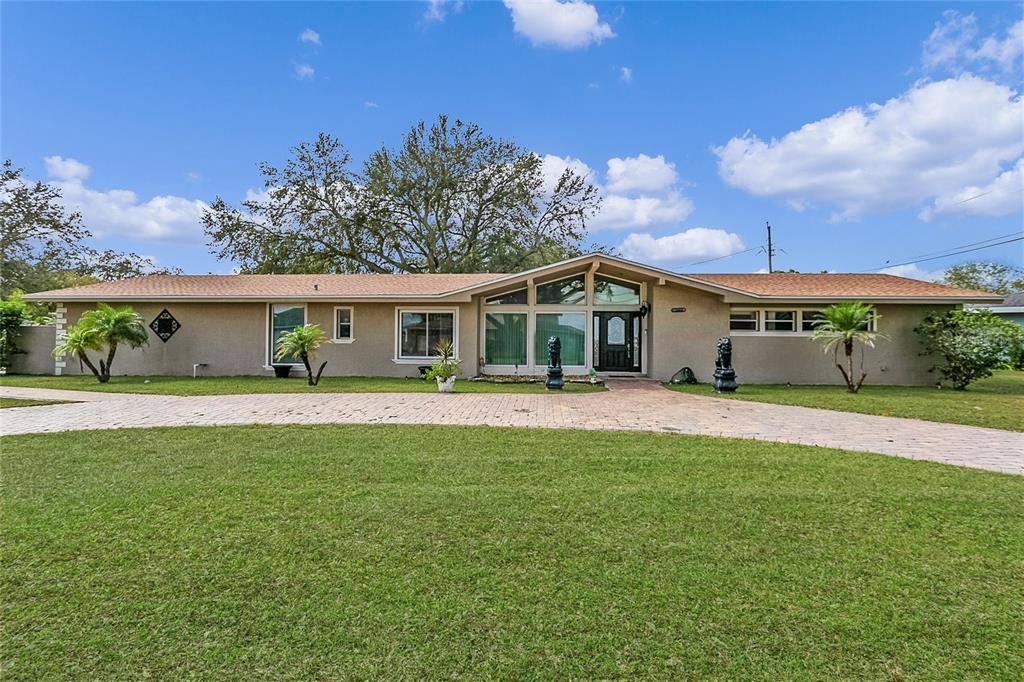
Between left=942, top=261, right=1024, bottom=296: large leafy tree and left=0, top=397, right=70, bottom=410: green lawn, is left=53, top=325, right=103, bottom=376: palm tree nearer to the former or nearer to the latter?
left=0, top=397, right=70, bottom=410: green lawn

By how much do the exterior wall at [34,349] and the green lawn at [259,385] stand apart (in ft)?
4.94

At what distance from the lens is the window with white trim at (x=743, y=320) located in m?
14.3

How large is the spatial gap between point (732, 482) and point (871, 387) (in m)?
11.3

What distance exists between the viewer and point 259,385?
1223 centimetres

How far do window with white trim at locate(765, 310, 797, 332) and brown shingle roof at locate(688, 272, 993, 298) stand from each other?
646 millimetres

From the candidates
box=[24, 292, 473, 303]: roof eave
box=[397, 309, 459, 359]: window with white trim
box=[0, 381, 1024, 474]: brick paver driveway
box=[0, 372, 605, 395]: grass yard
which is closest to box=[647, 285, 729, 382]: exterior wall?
box=[0, 372, 605, 395]: grass yard

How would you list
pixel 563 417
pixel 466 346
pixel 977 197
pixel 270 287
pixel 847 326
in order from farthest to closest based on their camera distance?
pixel 977 197, pixel 270 287, pixel 466 346, pixel 847 326, pixel 563 417

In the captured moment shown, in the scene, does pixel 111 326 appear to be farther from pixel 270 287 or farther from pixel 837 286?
pixel 837 286

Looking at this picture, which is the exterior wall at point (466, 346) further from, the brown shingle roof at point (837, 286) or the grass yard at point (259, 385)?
the grass yard at point (259, 385)

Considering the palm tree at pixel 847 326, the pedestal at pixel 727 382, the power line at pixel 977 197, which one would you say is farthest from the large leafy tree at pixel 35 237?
the power line at pixel 977 197

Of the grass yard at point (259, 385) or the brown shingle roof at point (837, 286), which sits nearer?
the grass yard at point (259, 385)

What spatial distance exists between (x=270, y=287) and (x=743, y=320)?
47.2 feet

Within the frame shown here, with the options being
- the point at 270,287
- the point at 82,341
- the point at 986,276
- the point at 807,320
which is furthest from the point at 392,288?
the point at 986,276

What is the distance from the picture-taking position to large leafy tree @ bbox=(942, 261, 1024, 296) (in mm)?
35688
